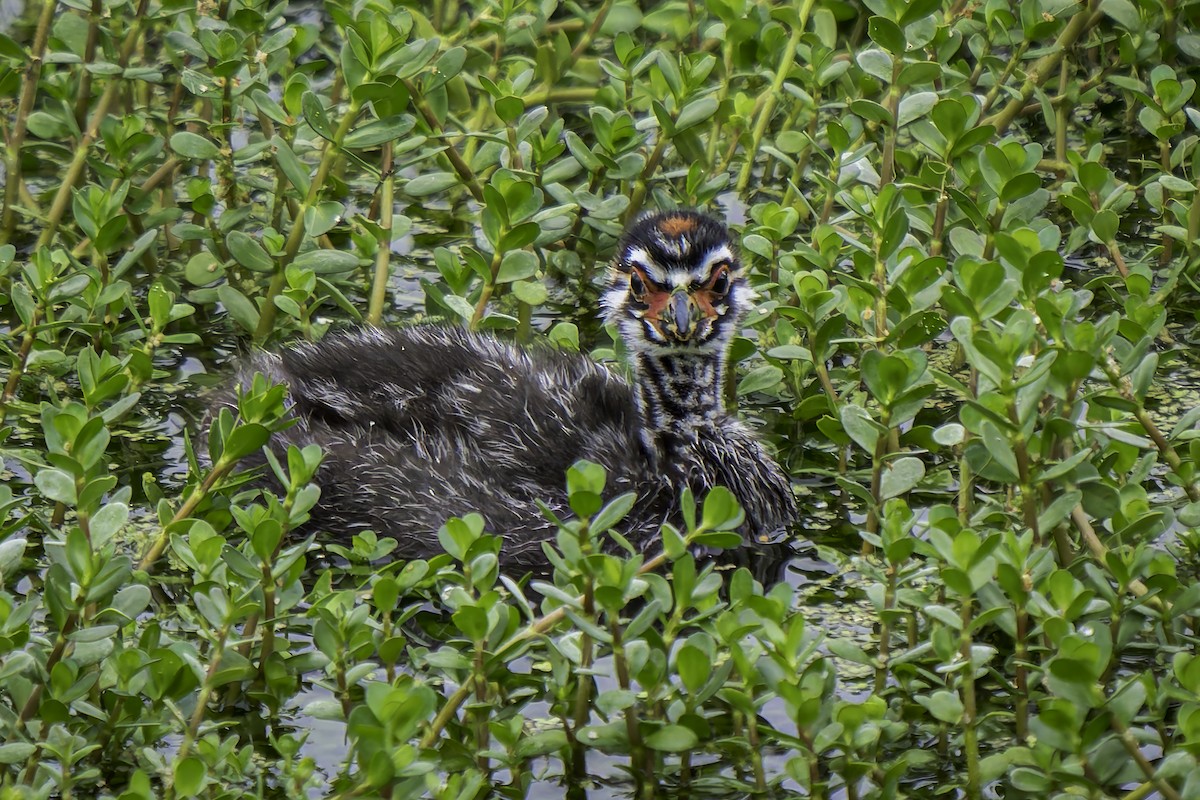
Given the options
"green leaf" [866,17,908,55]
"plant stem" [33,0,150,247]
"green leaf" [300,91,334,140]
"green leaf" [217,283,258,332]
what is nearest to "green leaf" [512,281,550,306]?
"green leaf" [300,91,334,140]

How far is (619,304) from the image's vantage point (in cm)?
645

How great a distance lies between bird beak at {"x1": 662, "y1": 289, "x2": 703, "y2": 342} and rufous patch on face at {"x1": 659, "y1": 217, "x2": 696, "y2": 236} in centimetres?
21

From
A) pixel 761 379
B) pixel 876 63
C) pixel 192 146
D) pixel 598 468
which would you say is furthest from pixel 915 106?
pixel 192 146

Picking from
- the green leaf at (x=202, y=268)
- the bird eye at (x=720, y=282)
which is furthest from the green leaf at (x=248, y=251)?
the bird eye at (x=720, y=282)

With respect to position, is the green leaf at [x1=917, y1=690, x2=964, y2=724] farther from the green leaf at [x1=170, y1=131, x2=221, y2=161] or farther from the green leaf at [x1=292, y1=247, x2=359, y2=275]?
the green leaf at [x1=170, y1=131, x2=221, y2=161]

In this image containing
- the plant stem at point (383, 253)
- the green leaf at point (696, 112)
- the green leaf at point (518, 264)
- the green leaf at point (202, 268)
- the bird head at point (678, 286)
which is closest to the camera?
the bird head at point (678, 286)

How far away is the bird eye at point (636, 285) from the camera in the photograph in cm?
630

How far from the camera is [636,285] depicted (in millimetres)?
6320

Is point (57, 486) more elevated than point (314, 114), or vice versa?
point (314, 114)

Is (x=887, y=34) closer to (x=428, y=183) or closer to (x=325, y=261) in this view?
(x=428, y=183)

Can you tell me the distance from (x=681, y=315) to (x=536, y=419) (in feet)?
2.07

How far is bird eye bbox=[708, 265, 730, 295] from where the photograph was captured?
6281 mm

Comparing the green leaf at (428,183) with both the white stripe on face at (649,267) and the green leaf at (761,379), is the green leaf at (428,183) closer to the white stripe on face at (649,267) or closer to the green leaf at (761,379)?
the white stripe on face at (649,267)

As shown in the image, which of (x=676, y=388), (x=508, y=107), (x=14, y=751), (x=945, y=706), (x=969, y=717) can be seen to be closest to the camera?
(x=14, y=751)
